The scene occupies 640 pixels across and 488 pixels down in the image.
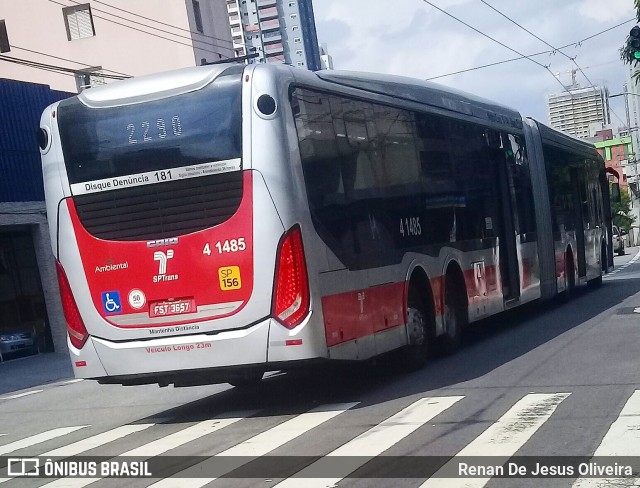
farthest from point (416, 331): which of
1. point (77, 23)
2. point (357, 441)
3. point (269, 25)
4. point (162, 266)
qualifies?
point (269, 25)

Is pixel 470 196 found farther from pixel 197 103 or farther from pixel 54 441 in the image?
pixel 54 441

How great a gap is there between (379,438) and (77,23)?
44903mm

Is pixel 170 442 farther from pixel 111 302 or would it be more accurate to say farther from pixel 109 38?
pixel 109 38

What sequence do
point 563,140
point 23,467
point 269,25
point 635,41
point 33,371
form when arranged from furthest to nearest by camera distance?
1. point 269,25
2. point 33,371
3. point 563,140
4. point 635,41
5. point 23,467

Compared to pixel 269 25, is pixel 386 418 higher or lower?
lower

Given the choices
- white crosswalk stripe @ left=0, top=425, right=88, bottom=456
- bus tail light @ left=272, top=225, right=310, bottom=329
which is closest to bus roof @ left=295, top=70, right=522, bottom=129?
bus tail light @ left=272, top=225, right=310, bottom=329

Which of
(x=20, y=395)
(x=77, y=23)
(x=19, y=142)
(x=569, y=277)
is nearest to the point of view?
(x=20, y=395)

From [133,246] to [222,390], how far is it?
394cm

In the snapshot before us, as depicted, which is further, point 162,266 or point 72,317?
point 72,317

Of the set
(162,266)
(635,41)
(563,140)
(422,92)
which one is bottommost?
(162,266)

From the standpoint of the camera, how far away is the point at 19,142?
94.5 feet

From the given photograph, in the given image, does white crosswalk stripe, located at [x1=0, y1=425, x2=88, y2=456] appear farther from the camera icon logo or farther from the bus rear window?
the bus rear window

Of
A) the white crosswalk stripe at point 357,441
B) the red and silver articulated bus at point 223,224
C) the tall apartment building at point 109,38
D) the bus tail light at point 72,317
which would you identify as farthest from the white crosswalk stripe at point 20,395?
the tall apartment building at point 109,38

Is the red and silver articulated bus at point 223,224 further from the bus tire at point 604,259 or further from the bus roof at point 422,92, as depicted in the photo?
the bus tire at point 604,259
